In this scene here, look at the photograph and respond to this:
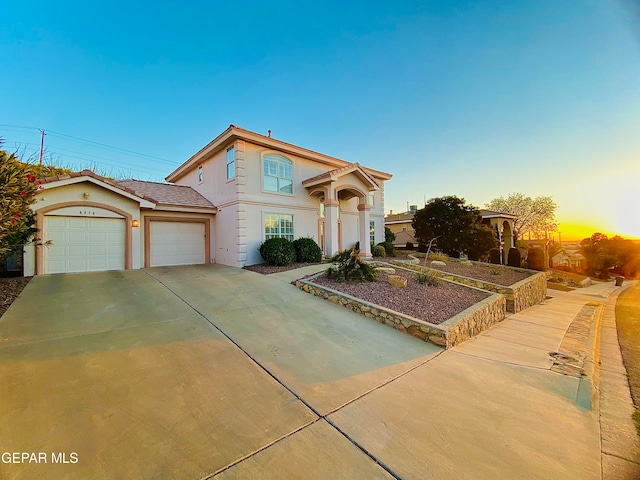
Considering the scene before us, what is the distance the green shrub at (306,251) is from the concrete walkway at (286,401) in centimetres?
647

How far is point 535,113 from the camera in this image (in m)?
10.5

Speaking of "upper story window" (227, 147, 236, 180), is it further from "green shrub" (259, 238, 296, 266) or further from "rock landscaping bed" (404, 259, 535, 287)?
"rock landscaping bed" (404, 259, 535, 287)

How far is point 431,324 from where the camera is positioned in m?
5.09

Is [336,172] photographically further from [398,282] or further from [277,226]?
[398,282]

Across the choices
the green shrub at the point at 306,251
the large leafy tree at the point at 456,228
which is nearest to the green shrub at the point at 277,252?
the green shrub at the point at 306,251

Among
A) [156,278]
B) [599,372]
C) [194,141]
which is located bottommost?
[599,372]

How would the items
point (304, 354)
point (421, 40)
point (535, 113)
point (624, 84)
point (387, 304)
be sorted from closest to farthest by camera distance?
point (304, 354)
point (624, 84)
point (387, 304)
point (421, 40)
point (535, 113)

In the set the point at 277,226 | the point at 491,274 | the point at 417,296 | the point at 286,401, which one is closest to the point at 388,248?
the point at 491,274

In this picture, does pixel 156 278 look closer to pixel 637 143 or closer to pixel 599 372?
pixel 599 372

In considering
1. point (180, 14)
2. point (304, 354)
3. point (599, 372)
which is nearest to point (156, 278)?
point (304, 354)

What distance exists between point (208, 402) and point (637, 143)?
33.3ft

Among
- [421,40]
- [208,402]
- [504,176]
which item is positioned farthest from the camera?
[504,176]

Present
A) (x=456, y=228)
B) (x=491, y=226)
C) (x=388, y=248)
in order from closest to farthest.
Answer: (x=456, y=228)
(x=388, y=248)
(x=491, y=226)

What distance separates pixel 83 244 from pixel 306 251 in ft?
28.4
